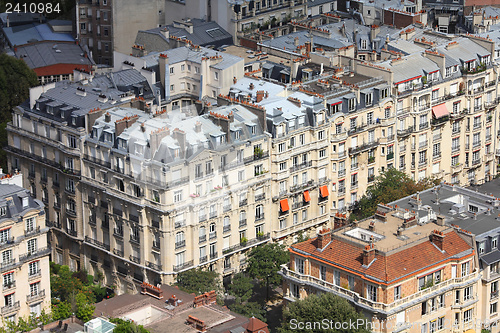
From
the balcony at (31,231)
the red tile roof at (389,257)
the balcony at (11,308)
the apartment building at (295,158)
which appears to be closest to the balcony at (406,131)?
the apartment building at (295,158)

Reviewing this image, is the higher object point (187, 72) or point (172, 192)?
point (187, 72)

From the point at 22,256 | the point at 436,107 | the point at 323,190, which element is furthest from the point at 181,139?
the point at 436,107

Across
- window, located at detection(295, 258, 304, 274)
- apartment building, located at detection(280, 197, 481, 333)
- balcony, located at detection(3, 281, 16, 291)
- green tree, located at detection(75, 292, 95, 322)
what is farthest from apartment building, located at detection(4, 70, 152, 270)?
window, located at detection(295, 258, 304, 274)

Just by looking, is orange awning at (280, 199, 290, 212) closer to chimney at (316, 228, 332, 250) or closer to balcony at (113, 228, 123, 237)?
balcony at (113, 228, 123, 237)

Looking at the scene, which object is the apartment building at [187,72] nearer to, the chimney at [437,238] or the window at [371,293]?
the chimney at [437,238]

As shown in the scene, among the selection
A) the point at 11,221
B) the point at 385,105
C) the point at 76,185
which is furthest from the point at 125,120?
the point at 385,105

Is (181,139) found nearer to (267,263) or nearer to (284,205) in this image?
(267,263)

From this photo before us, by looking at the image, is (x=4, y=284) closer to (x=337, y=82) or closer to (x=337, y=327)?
(x=337, y=327)
